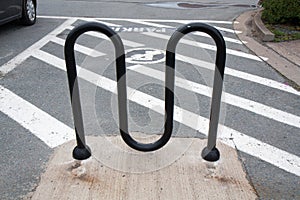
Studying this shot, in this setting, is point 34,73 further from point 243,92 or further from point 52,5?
point 52,5

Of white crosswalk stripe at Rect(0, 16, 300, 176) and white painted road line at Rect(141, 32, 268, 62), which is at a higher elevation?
white painted road line at Rect(141, 32, 268, 62)

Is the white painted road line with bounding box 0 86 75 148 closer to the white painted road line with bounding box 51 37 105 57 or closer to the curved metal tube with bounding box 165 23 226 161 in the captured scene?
the curved metal tube with bounding box 165 23 226 161

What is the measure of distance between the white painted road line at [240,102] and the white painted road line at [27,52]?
6.09 ft

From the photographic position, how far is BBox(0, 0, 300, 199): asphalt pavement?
9.89ft

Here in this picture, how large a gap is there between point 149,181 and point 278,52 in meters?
4.22

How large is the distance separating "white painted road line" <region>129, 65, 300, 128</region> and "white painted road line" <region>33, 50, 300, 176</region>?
1.85 feet

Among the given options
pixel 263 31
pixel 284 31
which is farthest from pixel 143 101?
pixel 284 31

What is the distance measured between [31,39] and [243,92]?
438 centimetres

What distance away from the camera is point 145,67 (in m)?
5.29

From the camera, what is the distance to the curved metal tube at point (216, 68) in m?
2.55

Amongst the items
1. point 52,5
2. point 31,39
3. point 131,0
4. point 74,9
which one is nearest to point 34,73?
point 31,39

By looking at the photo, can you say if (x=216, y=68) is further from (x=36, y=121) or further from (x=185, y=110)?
(x=36, y=121)

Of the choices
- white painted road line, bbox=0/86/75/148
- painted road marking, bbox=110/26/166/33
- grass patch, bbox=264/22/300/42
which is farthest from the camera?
painted road marking, bbox=110/26/166/33

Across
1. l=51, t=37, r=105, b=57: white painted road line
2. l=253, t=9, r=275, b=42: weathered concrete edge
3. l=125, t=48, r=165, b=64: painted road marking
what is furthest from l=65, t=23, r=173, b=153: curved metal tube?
l=253, t=9, r=275, b=42: weathered concrete edge
